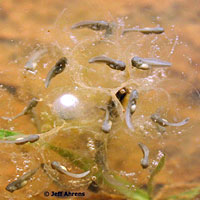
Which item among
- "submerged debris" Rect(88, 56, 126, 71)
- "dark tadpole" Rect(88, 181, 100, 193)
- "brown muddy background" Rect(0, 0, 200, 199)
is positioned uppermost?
"submerged debris" Rect(88, 56, 126, 71)

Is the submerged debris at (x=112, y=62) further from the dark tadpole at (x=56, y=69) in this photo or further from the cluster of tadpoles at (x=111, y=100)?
the dark tadpole at (x=56, y=69)

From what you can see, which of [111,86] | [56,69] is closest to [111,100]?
[111,86]

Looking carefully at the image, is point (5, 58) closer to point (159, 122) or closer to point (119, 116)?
point (119, 116)

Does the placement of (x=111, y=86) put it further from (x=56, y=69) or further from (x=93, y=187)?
(x=93, y=187)

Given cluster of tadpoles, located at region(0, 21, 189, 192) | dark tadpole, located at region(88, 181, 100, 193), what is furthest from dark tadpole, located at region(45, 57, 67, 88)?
dark tadpole, located at region(88, 181, 100, 193)

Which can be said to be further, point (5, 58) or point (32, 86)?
point (5, 58)

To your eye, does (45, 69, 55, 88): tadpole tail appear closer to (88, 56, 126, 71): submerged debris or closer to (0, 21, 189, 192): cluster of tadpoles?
(0, 21, 189, 192): cluster of tadpoles

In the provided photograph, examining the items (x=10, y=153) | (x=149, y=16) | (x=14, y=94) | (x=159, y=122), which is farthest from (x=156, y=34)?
(x=10, y=153)

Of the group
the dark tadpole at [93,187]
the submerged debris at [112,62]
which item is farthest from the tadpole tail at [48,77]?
the dark tadpole at [93,187]
